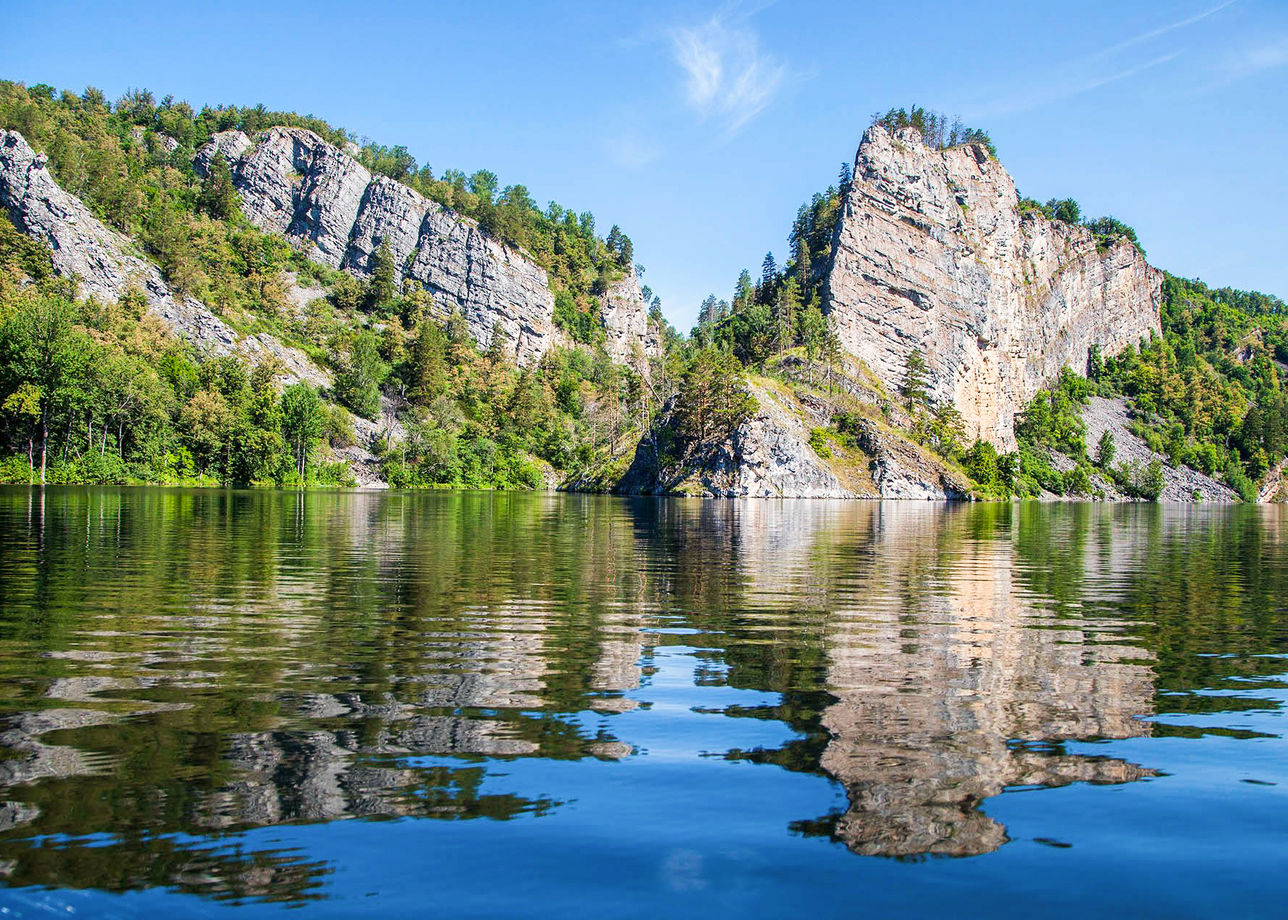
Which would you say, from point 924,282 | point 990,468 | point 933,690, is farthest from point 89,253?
point 990,468

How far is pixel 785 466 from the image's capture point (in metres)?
126

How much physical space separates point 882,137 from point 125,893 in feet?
668

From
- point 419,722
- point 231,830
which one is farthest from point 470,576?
point 231,830

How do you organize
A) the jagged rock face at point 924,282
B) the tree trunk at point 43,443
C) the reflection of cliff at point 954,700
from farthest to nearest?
1. the jagged rock face at point 924,282
2. the tree trunk at point 43,443
3. the reflection of cliff at point 954,700

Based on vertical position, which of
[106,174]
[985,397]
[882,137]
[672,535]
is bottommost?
[672,535]

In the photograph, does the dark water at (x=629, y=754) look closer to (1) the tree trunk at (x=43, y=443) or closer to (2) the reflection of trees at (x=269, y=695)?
(2) the reflection of trees at (x=269, y=695)

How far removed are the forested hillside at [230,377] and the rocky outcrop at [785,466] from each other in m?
25.2

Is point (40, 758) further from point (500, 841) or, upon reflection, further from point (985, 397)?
point (985, 397)

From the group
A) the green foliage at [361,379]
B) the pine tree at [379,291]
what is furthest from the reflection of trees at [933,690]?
the pine tree at [379,291]

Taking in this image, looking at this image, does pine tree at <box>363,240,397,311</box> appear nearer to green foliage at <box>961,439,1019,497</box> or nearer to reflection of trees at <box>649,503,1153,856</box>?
green foliage at <box>961,439,1019,497</box>

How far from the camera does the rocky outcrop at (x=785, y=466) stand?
125 m

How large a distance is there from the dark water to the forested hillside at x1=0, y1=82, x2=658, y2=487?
313 ft

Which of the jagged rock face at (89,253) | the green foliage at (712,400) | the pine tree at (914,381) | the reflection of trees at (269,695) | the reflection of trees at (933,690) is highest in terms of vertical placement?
the jagged rock face at (89,253)

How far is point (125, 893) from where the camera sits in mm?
5430
